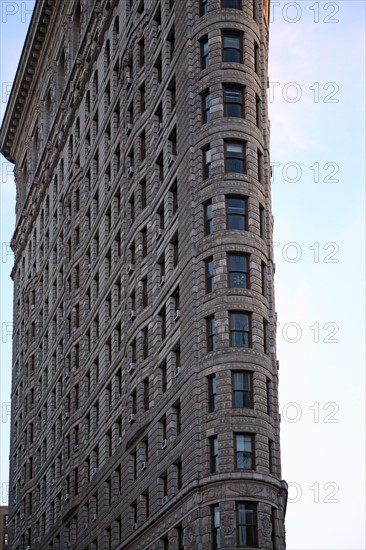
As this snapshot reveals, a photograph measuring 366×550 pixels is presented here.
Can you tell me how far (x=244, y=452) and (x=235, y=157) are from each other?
16951 mm

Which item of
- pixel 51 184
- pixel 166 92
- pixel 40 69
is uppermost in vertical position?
pixel 40 69

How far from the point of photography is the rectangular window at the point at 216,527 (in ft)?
214

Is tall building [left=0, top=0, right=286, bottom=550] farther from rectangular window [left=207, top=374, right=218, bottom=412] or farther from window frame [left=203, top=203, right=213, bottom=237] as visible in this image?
rectangular window [left=207, top=374, right=218, bottom=412]

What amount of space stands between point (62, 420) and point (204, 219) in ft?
125

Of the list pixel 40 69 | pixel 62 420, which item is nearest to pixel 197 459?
pixel 62 420

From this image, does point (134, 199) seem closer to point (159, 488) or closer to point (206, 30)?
point (206, 30)

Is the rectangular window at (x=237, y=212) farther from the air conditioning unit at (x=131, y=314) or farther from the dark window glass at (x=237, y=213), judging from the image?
the air conditioning unit at (x=131, y=314)

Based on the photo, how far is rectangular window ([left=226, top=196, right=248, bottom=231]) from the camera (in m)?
72.4

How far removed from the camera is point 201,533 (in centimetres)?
6612

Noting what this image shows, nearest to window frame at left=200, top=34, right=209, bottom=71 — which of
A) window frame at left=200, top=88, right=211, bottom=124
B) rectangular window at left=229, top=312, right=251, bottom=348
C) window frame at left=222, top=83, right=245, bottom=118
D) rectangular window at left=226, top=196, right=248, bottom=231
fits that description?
window frame at left=200, top=88, right=211, bottom=124

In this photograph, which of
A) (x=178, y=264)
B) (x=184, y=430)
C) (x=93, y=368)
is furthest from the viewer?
(x=93, y=368)

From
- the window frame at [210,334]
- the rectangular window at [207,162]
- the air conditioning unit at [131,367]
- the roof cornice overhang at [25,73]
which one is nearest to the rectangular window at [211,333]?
the window frame at [210,334]

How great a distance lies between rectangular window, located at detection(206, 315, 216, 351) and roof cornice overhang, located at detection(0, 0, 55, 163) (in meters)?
64.7

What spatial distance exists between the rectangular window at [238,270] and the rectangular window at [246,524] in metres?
12.1
